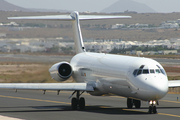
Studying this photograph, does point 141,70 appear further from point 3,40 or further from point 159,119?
point 3,40

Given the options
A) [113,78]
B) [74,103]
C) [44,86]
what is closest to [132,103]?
[113,78]

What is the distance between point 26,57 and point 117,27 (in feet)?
363

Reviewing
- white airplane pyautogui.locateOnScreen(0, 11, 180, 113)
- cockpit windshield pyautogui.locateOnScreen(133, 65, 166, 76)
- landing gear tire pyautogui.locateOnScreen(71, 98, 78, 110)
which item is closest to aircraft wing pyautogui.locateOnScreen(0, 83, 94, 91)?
white airplane pyautogui.locateOnScreen(0, 11, 180, 113)

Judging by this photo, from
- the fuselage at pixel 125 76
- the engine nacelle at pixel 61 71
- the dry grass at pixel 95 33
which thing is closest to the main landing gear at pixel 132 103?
the fuselage at pixel 125 76

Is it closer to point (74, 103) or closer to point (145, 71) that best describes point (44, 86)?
point (74, 103)

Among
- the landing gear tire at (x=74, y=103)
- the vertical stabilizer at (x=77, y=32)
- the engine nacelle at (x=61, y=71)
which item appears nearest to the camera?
the landing gear tire at (x=74, y=103)

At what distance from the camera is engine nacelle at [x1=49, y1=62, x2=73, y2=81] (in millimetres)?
28234

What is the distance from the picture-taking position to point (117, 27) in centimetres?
15950

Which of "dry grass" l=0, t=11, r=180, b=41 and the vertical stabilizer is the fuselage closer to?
the vertical stabilizer

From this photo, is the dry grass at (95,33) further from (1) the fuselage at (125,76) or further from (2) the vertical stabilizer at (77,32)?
(1) the fuselage at (125,76)

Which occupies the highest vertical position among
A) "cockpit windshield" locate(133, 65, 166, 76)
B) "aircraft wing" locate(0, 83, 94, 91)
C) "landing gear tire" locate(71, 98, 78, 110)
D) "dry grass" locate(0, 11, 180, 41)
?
"dry grass" locate(0, 11, 180, 41)

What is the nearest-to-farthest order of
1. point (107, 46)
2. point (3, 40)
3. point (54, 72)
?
point (54, 72)
point (3, 40)
point (107, 46)

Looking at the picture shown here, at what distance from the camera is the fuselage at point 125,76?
67.6 feet

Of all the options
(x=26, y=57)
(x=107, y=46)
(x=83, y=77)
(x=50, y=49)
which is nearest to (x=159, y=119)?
(x=83, y=77)
